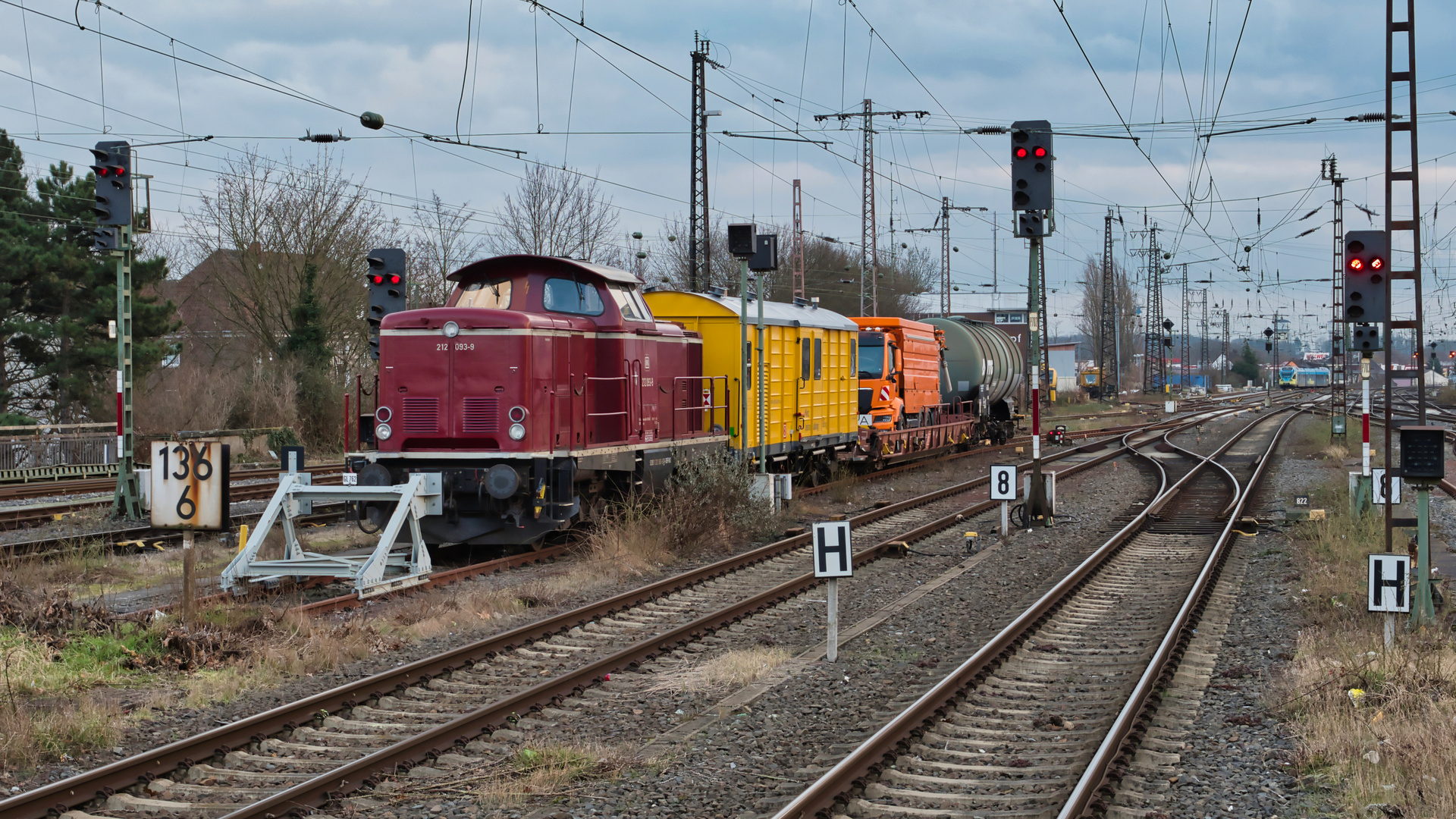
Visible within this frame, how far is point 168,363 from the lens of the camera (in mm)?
36750

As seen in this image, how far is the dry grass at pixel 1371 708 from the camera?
6191 mm

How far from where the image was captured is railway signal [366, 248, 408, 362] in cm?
1736

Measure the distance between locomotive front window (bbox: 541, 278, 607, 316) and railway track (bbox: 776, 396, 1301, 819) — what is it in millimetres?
6267

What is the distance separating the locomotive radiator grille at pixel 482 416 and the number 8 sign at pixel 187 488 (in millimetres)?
3824

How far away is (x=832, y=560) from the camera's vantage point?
9.58 meters

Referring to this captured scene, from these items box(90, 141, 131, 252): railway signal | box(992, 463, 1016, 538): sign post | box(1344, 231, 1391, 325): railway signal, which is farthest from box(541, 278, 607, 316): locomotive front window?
box(1344, 231, 1391, 325): railway signal

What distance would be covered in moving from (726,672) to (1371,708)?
14.2 ft

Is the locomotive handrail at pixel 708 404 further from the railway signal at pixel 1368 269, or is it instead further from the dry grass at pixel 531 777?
the dry grass at pixel 531 777

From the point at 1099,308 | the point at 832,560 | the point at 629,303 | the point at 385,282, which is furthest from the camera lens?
the point at 1099,308

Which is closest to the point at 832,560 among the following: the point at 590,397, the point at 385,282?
the point at 590,397

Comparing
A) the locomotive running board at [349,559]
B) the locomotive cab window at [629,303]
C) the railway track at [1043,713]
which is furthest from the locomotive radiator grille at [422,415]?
the railway track at [1043,713]

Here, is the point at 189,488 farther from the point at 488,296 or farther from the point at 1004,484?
the point at 1004,484

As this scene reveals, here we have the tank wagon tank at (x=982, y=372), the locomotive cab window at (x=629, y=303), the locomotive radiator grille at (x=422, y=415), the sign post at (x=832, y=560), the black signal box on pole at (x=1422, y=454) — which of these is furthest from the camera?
the tank wagon tank at (x=982, y=372)

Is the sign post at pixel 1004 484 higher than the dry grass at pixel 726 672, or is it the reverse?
the sign post at pixel 1004 484
